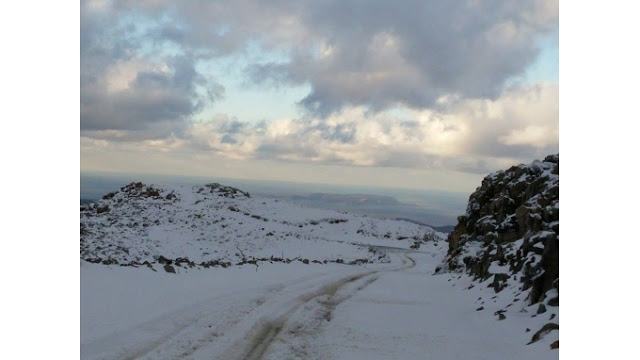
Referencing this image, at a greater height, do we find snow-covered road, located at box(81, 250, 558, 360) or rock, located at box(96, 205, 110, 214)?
rock, located at box(96, 205, 110, 214)

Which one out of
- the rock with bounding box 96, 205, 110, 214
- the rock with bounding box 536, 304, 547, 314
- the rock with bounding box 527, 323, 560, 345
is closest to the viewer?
the rock with bounding box 527, 323, 560, 345

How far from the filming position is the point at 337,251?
41312mm

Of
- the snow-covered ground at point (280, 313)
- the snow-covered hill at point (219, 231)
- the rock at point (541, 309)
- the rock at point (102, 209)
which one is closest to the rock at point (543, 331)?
the snow-covered ground at point (280, 313)

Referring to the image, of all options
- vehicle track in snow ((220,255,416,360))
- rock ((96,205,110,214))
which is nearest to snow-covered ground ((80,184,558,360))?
vehicle track in snow ((220,255,416,360))

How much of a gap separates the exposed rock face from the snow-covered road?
46.7 inches

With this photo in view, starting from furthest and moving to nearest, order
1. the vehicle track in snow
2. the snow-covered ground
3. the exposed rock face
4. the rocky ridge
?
the exposed rock face < the rocky ridge < the snow-covered ground < the vehicle track in snow

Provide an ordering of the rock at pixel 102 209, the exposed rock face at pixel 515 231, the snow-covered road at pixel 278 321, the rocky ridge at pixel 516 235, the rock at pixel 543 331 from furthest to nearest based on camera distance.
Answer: the rock at pixel 102 209 → the exposed rock face at pixel 515 231 → the rocky ridge at pixel 516 235 → the rock at pixel 543 331 → the snow-covered road at pixel 278 321

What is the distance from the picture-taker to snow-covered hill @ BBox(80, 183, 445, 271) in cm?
2795

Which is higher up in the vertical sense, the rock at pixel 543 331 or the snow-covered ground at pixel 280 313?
the rock at pixel 543 331

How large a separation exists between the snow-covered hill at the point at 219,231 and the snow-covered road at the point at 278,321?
4.77 metres

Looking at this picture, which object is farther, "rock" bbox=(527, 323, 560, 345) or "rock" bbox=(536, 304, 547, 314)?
"rock" bbox=(536, 304, 547, 314)

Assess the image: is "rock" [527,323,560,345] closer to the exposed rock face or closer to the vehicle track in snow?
the exposed rock face

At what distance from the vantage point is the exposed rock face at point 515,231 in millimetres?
13724

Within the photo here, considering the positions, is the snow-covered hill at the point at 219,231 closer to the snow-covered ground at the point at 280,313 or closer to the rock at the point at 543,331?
the snow-covered ground at the point at 280,313
